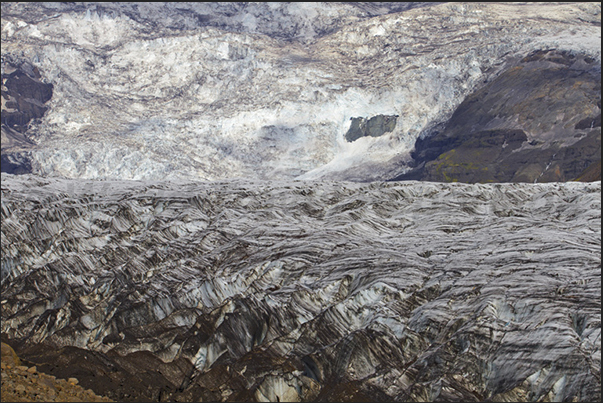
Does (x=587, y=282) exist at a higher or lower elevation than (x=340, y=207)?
higher

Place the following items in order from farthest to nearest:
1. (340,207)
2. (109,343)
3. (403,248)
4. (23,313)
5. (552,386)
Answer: (340,207) < (403,248) < (23,313) < (109,343) < (552,386)

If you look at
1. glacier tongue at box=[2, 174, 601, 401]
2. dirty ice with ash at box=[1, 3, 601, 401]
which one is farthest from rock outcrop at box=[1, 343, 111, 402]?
glacier tongue at box=[2, 174, 601, 401]

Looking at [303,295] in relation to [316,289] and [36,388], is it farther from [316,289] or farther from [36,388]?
[36,388]

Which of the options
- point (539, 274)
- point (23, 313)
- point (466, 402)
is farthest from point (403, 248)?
point (23, 313)

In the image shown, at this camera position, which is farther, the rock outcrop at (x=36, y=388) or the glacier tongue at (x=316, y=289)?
the glacier tongue at (x=316, y=289)

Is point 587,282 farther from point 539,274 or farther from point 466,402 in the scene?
point 466,402

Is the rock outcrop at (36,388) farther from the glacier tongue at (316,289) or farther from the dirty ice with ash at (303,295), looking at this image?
the glacier tongue at (316,289)

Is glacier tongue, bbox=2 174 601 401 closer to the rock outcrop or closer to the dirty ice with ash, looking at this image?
the dirty ice with ash

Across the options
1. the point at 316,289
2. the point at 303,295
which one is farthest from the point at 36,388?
the point at 316,289

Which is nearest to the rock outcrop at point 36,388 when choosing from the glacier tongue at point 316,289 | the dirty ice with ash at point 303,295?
the dirty ice with ash at point 303,295
